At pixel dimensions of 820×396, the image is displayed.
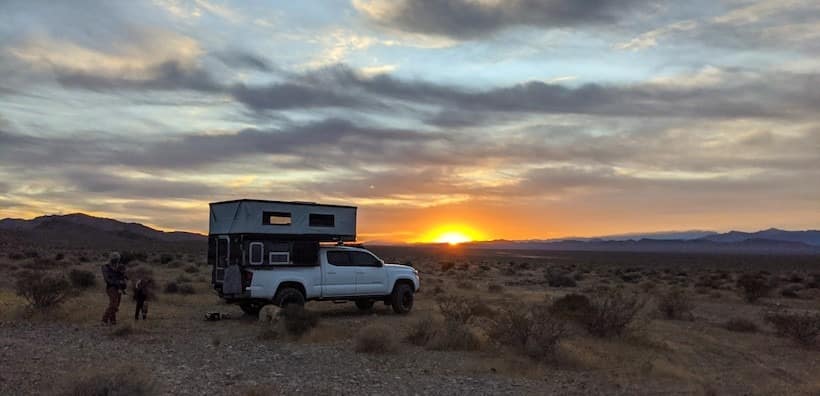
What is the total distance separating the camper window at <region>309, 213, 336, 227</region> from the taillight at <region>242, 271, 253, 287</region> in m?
1.94

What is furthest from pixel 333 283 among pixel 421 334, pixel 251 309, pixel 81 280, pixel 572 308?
pixel 81 280

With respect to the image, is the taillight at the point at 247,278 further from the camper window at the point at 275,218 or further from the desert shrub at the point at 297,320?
the desert shrub at the point at 297,320

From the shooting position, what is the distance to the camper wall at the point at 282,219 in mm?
16359

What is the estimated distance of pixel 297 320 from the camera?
14281mm

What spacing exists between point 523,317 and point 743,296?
1895 cm

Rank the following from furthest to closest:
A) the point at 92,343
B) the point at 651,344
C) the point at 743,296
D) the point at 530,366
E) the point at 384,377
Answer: the point at 743,296, the point at 651,344, the point at 92,343, the point at 530,366, the point at 384,377

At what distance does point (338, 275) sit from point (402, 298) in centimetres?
215

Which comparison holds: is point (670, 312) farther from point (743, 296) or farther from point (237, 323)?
point (237, 323)

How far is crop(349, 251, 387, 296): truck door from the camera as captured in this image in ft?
59.6

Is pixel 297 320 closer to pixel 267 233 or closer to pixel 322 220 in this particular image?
pixel 267 233

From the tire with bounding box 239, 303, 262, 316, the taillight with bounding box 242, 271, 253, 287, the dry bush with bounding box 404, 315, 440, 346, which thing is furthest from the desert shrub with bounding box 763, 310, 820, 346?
the tire with bounding box 239, 303, 262, 316

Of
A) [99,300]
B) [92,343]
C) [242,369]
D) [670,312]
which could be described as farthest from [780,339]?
[99,300]

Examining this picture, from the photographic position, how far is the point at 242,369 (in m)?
10.8

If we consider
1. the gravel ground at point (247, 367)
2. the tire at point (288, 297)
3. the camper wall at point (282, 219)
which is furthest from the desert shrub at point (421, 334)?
the camper wall at point (282, 219)
